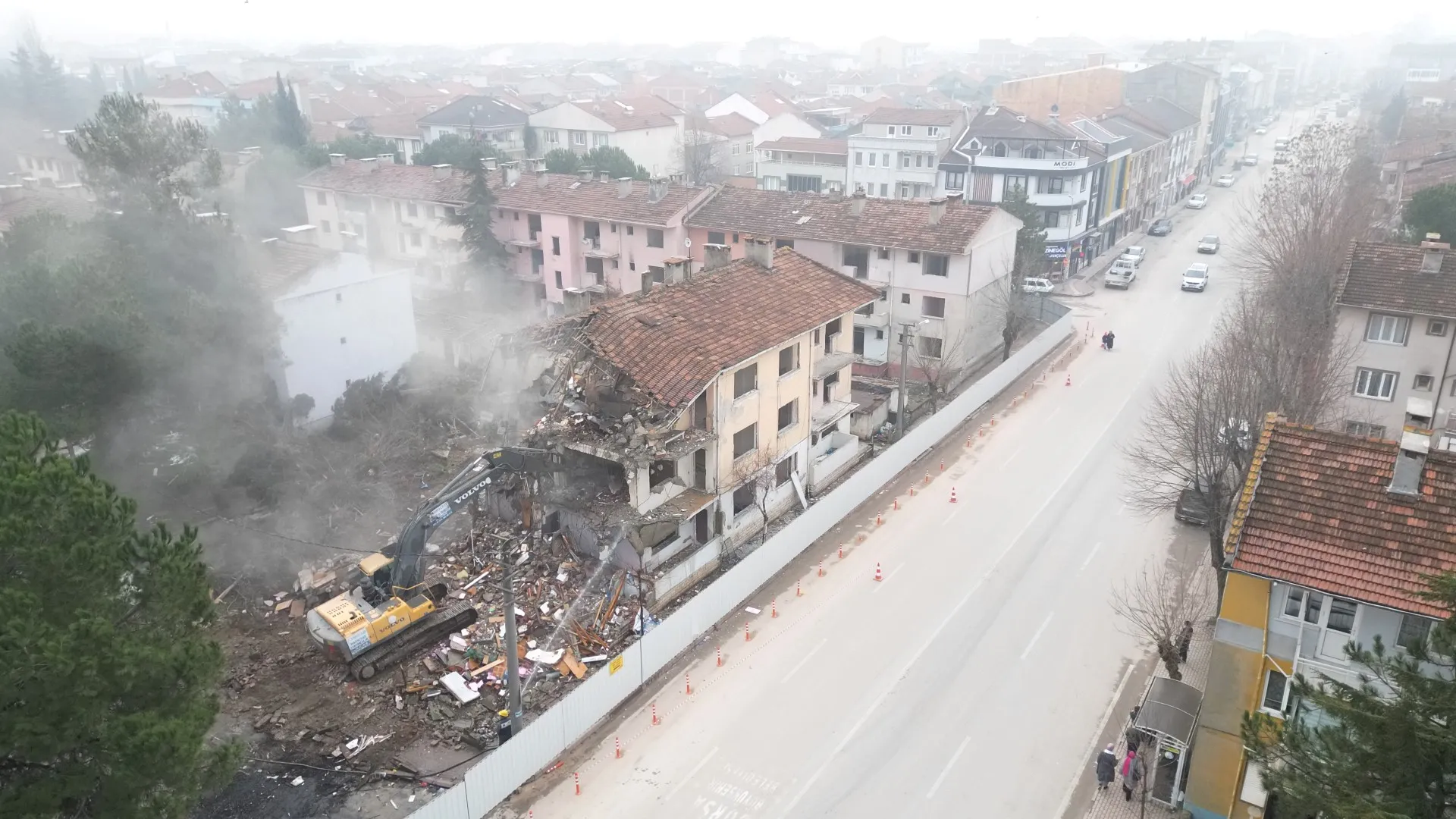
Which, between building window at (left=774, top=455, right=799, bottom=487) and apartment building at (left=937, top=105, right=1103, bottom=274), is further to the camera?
apartment building at (left=937, top=105, right=1103, bottom=274)

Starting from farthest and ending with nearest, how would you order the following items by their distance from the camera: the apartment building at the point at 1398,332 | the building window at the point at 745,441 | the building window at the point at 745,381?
1. the apartment building at the point at 1398,332
2. the building window at the point at 745,441
3. the building window at the point at 745,381

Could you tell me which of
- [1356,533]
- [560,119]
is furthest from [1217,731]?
[560,119]

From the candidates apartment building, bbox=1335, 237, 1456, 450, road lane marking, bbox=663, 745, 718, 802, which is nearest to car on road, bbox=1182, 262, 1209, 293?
apartment building, bbox=1335, 237, 1456, 450

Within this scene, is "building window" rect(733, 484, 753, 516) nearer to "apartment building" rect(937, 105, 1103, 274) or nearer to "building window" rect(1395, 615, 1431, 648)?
"building window" rect(1395, 615, 1431, 648)

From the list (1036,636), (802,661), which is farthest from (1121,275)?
(802,661)

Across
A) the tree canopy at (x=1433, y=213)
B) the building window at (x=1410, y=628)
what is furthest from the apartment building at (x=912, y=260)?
the building window at (x=1410, y=628)

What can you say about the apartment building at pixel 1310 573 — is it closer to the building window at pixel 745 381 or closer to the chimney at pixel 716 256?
the building window at pixel 745 381
